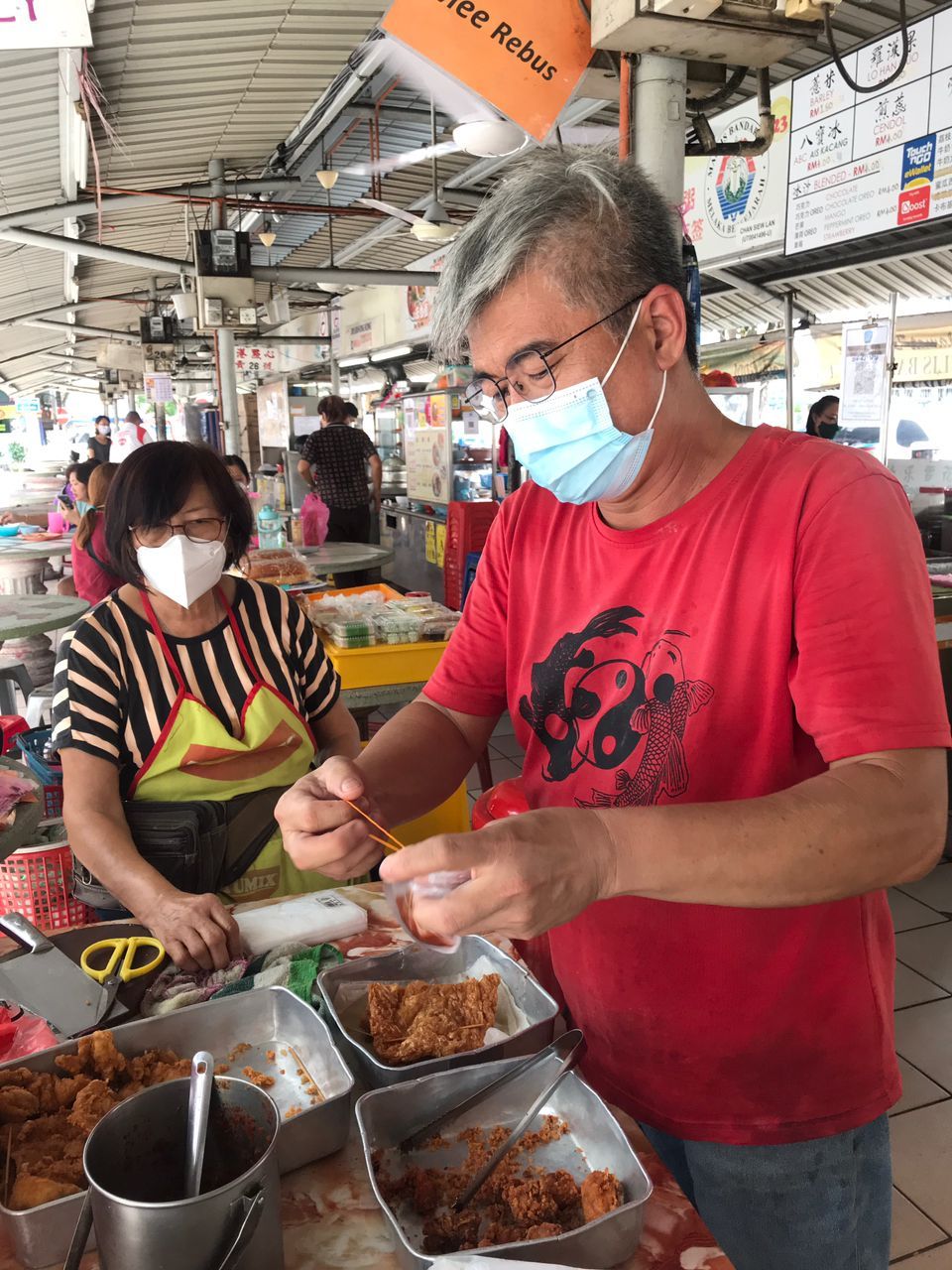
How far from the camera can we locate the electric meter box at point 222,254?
8.09 meters

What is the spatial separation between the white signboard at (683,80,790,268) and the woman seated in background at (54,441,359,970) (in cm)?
454

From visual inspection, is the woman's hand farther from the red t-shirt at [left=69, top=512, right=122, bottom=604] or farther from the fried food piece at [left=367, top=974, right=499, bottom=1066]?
the red t-shirt at [left=69, top=512, right=122, bottom=604]

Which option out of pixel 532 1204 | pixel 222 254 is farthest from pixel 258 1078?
pixel 222 254

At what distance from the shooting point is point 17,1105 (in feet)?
3.64

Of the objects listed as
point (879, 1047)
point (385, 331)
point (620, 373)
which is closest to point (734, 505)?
point (620, 373)

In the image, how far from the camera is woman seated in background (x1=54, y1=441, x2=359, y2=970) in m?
2.06

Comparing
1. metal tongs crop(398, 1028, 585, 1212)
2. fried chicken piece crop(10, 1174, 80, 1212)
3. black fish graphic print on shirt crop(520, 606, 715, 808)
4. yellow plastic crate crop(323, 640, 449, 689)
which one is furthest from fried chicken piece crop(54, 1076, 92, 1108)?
yellow plastic crate crop(323, 640, 449, 689)

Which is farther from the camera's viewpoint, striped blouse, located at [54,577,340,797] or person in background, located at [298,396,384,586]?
person in background, located at [298,396,384,586]

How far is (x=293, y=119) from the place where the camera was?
24.5 ft

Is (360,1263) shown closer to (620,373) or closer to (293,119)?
(620,373)

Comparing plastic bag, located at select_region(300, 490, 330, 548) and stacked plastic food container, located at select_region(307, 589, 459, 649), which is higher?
plastic bag, located at select_region(300, 490, 330, 548)

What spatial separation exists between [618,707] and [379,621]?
8.79 ft

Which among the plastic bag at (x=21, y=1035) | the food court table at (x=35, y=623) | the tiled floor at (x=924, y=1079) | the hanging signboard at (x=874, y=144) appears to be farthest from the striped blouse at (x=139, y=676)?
the hanging signboard at (x=874, y=144)

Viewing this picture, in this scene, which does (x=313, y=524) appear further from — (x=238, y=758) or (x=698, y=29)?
(x=698, y=29)
